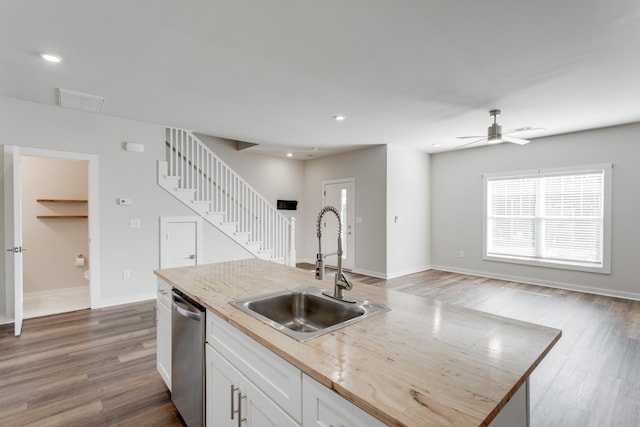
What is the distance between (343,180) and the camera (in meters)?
6.70

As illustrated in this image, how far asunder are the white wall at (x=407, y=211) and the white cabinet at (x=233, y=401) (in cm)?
465

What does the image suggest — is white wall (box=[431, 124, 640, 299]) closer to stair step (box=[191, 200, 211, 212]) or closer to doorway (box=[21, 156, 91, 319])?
stair step (box=[191, 200, 211, 212])

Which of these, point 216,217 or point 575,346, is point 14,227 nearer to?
point 216,217

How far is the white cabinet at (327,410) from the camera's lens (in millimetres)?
811

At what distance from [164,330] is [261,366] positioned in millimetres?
1355

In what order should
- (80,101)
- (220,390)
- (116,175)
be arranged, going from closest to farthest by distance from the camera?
(220,390) → (80,101) → (116,175)

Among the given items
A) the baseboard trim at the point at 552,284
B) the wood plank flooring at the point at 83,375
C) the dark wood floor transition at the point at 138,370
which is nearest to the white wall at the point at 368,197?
the baseboard trim at the point at 552,284

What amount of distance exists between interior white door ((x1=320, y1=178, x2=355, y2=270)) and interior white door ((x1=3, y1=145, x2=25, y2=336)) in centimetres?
471

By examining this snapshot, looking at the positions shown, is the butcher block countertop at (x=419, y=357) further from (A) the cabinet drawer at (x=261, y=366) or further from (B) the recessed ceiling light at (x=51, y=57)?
(B) the recessed ceiling light at (x=51, y=57)

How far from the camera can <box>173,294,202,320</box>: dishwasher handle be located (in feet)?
5.44

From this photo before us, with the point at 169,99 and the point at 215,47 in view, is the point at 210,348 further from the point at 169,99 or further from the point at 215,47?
the point at 169,99

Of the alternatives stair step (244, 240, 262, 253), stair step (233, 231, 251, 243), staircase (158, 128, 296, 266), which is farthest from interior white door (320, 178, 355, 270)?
Answer: stair step (233, 231, 251, 243)

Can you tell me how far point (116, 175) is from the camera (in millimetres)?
4176

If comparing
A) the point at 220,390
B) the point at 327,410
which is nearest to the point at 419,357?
the point at 327,410
